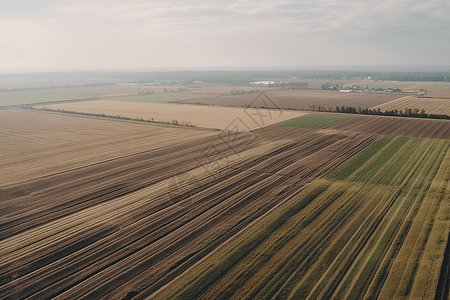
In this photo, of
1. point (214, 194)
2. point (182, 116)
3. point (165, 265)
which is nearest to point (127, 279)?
point (165, 265)

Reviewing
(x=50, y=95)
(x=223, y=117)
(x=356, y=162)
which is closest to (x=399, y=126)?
(x=356, y=162)

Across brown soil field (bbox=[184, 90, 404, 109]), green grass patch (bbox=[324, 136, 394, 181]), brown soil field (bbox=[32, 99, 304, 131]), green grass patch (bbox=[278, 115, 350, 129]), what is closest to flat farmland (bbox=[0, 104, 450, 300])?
green grass patch (bbox=[324, 136, 394, 181])

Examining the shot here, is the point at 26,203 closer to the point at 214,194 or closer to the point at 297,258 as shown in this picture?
the point at 214,194

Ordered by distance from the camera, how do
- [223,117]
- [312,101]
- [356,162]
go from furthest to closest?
[312,101]
[223,117]
[356,162]

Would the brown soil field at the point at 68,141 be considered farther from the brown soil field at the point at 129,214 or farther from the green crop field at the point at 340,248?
the green crop field at the point at 340,248

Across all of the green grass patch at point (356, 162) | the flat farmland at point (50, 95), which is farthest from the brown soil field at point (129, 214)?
the flat farmland at point (50, 95)

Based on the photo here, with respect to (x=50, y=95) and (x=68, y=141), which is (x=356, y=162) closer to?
(x=68, y=141)
